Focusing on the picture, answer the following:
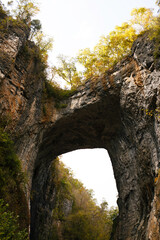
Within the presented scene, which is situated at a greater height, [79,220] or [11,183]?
[79,220]

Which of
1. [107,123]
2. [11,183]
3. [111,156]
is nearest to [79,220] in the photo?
[111,156]

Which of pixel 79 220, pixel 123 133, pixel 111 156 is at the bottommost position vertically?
pixel 79 220

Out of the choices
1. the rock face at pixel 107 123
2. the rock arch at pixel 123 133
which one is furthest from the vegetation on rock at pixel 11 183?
the rock arch at pixel 123 133

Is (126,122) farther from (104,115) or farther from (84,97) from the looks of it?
(84,97)

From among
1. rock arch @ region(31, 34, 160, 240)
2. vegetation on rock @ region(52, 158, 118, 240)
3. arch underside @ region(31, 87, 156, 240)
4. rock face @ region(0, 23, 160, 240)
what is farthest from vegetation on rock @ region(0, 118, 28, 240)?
vegetation on rock @ region(52, 158, 118, 240)

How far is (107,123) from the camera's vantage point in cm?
1469

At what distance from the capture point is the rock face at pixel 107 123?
9.70 meters

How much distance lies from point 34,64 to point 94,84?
443cm

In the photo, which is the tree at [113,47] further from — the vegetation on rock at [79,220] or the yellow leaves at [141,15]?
the vegetation on rock at [79,220]

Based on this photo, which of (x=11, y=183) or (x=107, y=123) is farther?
(x=107, y=123)

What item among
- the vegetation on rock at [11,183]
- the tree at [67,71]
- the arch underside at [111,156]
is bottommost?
the vegetation on rock at [11,183]

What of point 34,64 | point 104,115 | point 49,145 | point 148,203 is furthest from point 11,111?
point 148,203

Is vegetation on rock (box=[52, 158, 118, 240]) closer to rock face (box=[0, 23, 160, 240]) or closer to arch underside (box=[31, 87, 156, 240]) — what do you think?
arch underside (box=[31, 87, 156, 240])

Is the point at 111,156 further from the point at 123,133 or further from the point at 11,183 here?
the point at 11,183
